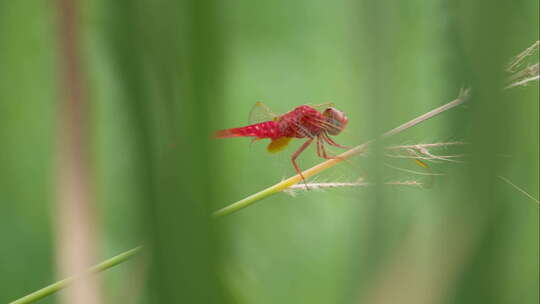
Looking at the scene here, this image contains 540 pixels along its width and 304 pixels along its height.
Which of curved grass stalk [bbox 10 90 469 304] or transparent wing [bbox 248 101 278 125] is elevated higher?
transparent wing [bbox 248 101 278 125]

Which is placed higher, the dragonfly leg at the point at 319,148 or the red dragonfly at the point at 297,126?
the red dragonfly at the point at 297,126

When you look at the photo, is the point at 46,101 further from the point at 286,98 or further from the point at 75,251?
the point at 75,251

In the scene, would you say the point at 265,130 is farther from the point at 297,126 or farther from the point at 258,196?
the point at 258,196

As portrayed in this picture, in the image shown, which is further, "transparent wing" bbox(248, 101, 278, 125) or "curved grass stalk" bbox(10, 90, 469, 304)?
"transparent wing" bbox(248, 101, 278, 125)

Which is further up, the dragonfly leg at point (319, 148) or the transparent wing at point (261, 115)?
the transparent wing at point (261, 115)

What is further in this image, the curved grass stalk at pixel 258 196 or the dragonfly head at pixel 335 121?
the dragonfly head at pixel 335 121

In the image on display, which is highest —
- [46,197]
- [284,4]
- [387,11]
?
[284,4]

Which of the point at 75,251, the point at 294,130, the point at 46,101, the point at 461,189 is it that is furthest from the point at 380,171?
the point at 46,101
